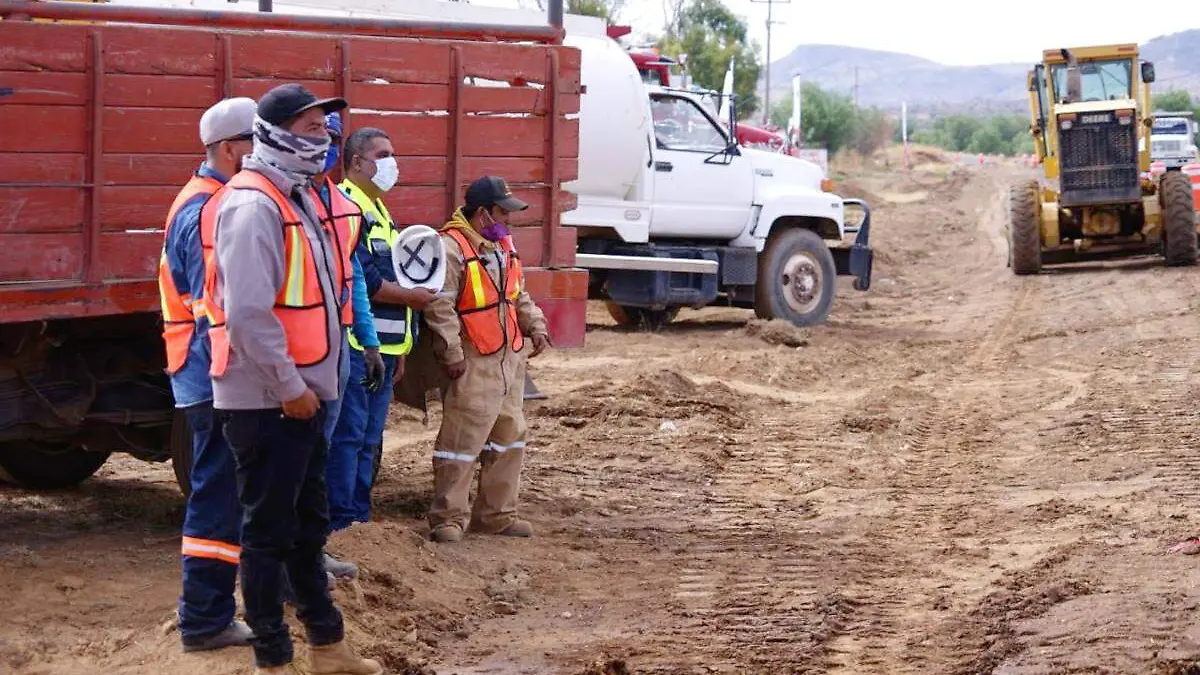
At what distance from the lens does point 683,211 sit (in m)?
15.5

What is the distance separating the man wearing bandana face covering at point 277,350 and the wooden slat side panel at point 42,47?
1.71 metres

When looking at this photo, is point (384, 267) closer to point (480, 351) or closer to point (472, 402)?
point (480, 351)

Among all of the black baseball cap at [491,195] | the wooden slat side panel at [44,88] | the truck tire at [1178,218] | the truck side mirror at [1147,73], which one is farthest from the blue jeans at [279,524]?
the truck side mirror at [1147,73]

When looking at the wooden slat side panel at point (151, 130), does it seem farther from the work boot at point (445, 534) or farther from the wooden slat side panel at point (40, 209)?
the work boot at point (445, 534)

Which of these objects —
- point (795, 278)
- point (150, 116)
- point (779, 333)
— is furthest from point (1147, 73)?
point (150, 116)

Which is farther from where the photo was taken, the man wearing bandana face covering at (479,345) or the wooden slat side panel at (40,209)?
the man wearing bandana face covering at (479,345)

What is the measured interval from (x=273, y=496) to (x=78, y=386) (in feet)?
7.96

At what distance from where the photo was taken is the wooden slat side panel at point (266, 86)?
666 centimetres

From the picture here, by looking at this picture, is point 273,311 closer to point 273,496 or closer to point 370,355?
point 273,496

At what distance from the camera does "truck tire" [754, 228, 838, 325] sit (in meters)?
16.8

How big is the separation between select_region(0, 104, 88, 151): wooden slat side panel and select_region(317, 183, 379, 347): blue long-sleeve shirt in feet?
3.75

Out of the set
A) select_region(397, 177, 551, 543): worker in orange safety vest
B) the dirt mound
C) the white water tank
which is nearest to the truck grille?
the dirt mound

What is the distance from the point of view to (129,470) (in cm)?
896

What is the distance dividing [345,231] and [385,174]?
1105mm
